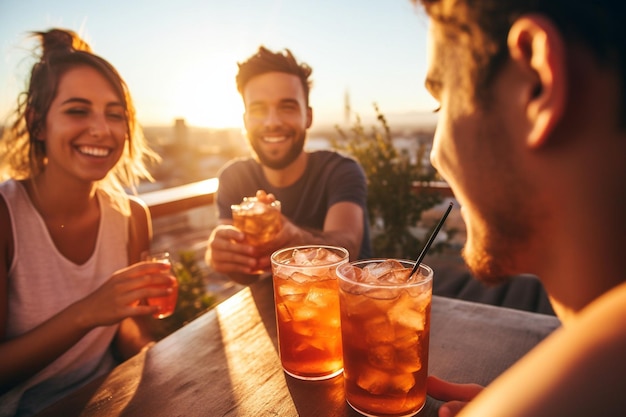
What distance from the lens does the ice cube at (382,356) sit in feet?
2.76

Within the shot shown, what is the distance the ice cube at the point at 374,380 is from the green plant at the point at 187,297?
2.37 m

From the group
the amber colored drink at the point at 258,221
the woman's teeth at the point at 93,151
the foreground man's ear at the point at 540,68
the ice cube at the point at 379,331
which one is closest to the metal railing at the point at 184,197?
the woman's teeth at the point at 93,151

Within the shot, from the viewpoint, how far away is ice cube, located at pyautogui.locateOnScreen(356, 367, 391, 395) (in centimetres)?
85

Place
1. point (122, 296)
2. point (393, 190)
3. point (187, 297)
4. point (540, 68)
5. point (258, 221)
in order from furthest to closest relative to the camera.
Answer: point (393, 190), point (187, 297), point (258, 221), point (122, 296), point (540, 68)

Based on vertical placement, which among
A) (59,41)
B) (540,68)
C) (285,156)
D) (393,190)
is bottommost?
(393,190)

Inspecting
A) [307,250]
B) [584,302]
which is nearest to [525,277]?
[307,250]

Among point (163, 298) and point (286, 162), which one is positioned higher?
point (286, 162)

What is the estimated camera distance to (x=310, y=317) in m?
1.00

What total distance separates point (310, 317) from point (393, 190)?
9.79 feet

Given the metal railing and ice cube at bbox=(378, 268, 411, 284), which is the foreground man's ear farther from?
the metal railing

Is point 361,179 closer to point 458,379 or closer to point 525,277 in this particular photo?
point 525,277

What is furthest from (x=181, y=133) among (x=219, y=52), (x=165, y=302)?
(x=165, y=302)

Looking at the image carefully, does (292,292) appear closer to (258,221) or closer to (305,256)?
(305,256)

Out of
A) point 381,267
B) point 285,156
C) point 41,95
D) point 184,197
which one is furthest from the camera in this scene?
point 184,197
